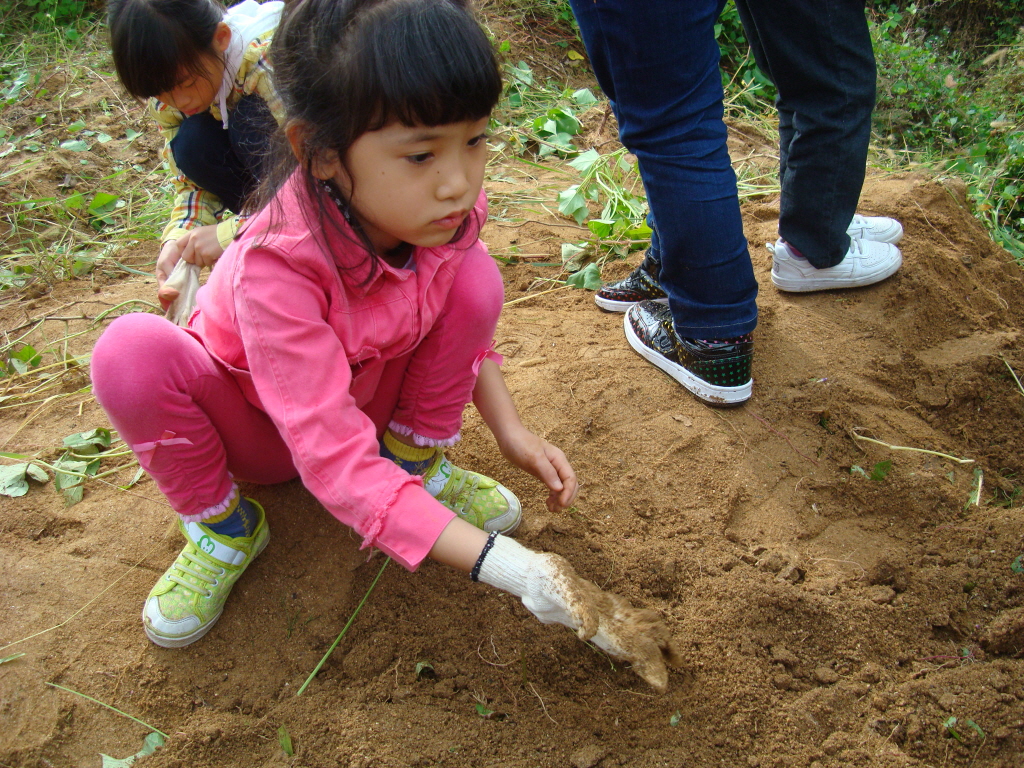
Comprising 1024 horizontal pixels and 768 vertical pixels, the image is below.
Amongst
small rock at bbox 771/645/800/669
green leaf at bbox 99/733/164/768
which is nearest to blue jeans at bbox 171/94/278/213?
green leaf at bbox 99/733/164/768

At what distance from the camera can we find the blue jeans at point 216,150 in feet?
6.68

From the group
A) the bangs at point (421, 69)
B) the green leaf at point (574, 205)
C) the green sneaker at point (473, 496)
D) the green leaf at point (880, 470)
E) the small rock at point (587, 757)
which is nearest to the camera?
the bangs at point (421, 69)

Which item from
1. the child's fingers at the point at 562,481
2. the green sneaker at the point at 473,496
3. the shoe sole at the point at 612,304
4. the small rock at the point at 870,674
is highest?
the child's fingers at the point at 562,481

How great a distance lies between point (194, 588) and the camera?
4.81 ft

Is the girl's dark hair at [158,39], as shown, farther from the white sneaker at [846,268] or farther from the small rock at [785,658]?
the small rock at [785,658]

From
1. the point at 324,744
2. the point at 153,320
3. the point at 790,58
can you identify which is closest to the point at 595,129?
the point at 790,58

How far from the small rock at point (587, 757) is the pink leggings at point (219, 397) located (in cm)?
69

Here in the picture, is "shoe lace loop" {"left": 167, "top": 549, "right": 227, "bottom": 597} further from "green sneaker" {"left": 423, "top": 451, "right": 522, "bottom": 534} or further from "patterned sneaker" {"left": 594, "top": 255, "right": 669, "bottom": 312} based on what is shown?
"patterned sneaker" {"left": 594, "top": 255, "right": 669, "bottom": 312}

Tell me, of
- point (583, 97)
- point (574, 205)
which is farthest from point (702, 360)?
point (583, 97)

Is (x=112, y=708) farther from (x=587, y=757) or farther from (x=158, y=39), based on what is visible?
(x=158, y=39)

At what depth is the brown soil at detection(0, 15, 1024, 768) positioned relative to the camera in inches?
51.5

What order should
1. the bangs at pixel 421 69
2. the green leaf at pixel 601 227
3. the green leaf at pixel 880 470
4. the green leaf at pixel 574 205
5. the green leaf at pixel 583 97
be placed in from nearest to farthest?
the bangs at pixel 421 69
the green leaf at pixel 880 470
the green leaf at pixel 601 227
the green leaf at pixel 574 205
the green leaf at pixel 583 97

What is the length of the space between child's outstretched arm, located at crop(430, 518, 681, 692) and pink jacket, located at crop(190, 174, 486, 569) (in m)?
0.04

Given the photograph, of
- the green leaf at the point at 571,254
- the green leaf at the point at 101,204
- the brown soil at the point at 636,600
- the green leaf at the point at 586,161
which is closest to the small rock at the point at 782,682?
the brown soil at the point at 636,600
